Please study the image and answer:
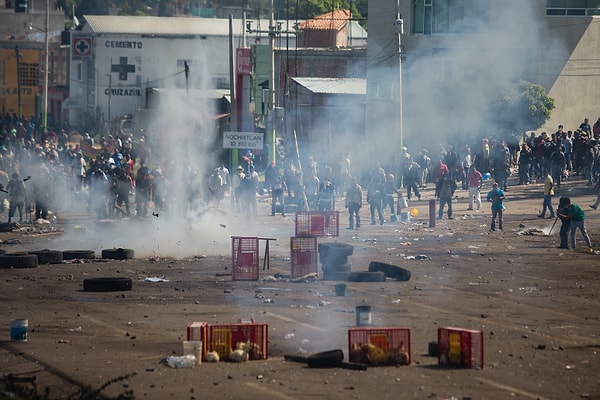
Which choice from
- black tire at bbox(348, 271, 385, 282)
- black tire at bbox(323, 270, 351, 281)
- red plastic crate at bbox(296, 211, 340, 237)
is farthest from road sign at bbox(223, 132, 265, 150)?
black tire at bbox(348, 271, 385, 282)

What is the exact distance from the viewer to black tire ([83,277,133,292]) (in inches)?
720

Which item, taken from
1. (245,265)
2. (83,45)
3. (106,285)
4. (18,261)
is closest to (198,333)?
(106,285)

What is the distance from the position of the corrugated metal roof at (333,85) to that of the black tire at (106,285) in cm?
2686

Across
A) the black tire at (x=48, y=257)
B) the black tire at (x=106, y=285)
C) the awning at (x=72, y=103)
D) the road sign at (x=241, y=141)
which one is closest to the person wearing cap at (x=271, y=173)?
the road sign at (x=241, y=141)

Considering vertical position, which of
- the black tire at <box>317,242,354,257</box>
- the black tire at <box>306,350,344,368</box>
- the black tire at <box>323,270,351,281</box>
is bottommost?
the black tire at <box>306,350,344,368</box>

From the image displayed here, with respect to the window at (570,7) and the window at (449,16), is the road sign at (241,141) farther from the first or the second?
the window at (570,7)

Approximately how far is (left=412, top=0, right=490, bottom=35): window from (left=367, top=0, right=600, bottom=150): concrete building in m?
0.03

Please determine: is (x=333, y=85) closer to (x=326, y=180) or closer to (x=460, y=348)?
(x=326, y=180)

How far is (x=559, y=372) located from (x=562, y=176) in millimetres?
21399

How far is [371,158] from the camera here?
1451 inches

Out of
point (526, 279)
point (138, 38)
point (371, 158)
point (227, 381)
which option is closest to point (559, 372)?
point (227, 381)

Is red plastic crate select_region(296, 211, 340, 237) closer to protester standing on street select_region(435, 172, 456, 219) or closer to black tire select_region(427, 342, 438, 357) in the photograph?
protester standing on street select_region(435, 172, 456, 219)

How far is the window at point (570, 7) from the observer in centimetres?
3347

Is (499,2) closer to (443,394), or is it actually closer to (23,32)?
(443,394)
